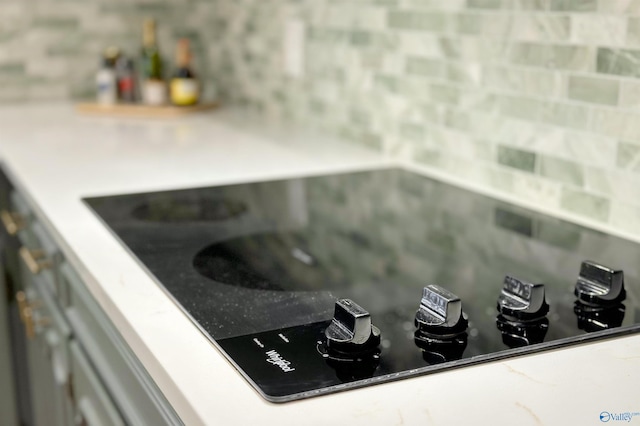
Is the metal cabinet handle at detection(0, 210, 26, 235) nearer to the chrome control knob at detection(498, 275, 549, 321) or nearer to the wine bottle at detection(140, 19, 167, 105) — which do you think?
the wine bottle at detection(140, 19, 167, 105)

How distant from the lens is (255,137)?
2.02 metres

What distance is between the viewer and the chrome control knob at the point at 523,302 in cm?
84

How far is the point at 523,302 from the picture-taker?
848 mm

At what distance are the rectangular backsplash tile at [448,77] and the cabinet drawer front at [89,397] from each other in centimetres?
68

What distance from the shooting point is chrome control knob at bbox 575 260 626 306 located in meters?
0.87

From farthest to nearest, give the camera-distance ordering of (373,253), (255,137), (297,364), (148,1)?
(148,1) → (255,137) → (373,253) → (297,364)

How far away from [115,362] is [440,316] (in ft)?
1.49

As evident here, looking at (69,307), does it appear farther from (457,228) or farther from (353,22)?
(353,22)

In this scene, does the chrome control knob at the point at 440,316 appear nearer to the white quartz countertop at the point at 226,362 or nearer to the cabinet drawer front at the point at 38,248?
the white quartz countertop at the point at 226,362

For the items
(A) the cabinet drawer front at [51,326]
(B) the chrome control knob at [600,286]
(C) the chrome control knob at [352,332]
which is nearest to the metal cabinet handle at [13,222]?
(A) the cabinet drawer front at [51,326]

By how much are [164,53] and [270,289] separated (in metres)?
1.97

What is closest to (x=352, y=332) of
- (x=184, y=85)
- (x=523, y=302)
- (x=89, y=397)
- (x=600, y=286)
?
(x=523, y=302)

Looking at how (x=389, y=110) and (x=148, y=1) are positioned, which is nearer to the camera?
(x=389, y=110)

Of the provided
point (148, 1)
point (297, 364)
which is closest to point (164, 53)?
point (148, 1)
